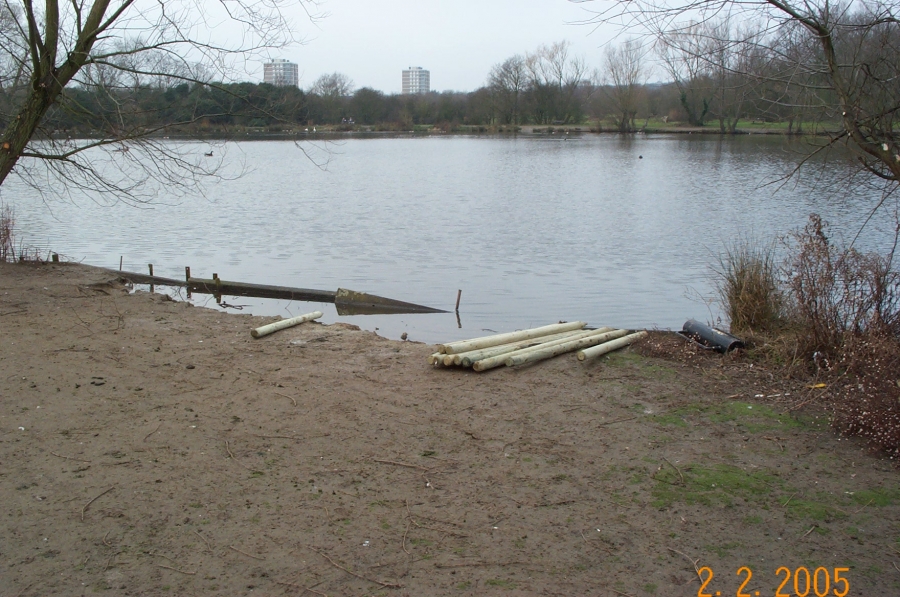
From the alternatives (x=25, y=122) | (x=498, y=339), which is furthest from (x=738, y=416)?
(x=25, y=122)

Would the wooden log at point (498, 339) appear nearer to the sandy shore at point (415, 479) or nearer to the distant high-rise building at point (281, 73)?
the sandy shore at point (415, 479)

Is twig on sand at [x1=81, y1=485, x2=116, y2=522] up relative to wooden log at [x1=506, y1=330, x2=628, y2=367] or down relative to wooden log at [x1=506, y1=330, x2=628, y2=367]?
down

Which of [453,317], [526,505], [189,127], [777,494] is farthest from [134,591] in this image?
[453,317]

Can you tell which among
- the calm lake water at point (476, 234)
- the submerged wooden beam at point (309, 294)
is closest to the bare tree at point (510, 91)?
the calm lake water at point (476, 234)

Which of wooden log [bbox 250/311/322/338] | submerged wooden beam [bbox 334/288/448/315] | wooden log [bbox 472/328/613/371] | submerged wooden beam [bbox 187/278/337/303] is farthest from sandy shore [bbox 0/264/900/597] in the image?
submerged wooden beam [bbox 187/278/337/303]

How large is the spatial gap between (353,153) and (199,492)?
2190 inches

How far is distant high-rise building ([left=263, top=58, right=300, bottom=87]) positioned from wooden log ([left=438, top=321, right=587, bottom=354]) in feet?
15.9

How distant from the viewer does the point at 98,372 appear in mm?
6852

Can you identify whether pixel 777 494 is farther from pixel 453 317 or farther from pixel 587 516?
pixel 453 317

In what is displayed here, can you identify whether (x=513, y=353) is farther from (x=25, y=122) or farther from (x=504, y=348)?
(x=25, y=122)

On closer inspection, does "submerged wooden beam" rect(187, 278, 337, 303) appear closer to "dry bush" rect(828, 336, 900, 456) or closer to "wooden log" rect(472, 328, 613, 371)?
"wooden log" rect(472, 328, 613, 371)

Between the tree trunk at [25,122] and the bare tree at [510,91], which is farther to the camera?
the bare tree at [510,91]

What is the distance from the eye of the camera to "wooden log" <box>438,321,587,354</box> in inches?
303

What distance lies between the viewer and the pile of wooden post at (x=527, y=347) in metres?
7.31
